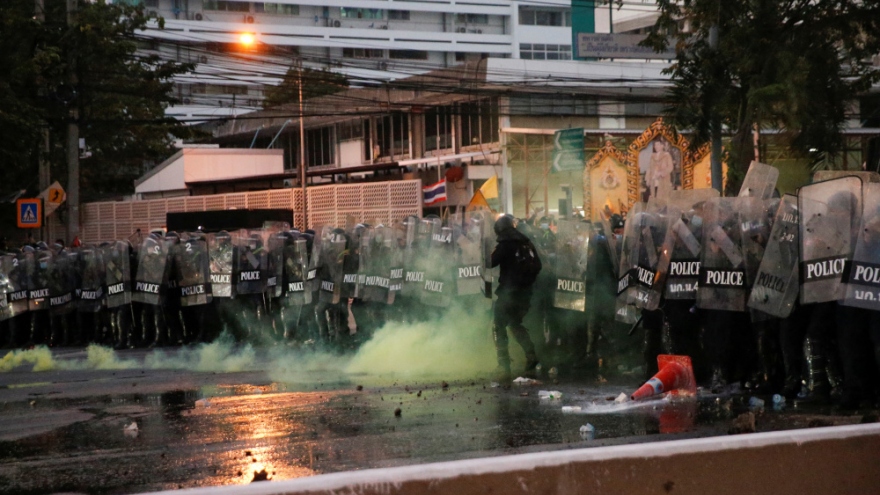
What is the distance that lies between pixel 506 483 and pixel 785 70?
12576 millimetres

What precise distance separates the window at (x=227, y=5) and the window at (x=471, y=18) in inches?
635

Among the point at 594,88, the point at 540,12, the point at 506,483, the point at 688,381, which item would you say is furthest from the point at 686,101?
the point at 540,12

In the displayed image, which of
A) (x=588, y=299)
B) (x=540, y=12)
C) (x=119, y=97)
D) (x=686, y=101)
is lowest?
(x=588, y=299)

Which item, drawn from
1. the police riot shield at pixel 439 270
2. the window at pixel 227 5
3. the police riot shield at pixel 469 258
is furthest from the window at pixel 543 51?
the police riot shield at pixel 469 258

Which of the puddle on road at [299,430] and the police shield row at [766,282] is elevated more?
the police shield row at [766,282]

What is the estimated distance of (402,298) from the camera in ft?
51.7

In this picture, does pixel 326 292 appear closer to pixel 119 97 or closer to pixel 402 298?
pixel 402 298

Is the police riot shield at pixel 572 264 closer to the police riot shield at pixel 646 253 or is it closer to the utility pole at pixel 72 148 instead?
the police riot shield at pixel 646 253

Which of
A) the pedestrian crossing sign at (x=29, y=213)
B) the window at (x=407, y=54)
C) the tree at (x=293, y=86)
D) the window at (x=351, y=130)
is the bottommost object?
the pedestrian crossing sign at (x=29, y=213)

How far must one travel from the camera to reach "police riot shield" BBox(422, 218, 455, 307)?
586 inches

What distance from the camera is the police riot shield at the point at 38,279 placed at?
2022 centimetres

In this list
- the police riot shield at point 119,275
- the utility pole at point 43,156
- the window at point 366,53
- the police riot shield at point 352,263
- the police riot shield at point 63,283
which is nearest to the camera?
the police riot shield at point 352,263

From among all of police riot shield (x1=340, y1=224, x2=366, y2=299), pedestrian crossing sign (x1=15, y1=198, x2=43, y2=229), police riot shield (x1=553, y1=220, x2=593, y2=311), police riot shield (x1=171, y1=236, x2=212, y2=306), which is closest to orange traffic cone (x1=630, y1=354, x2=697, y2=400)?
police riot shield (x1=553, y1=220, x2=593, y2=311)

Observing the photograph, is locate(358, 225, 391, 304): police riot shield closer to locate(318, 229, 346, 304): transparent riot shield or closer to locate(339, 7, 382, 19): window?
locate(318, 229, 346, 304): transparent riot shield
